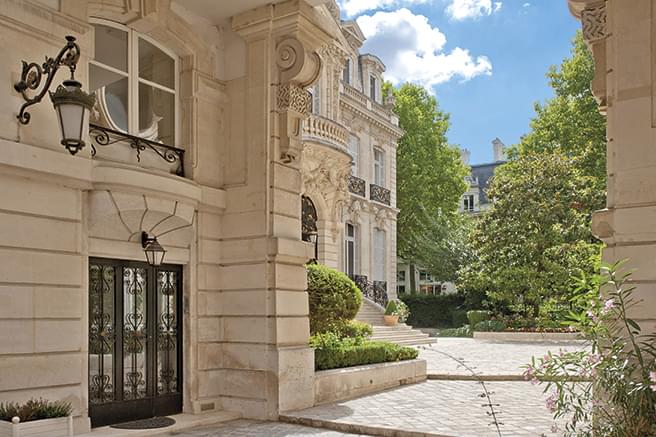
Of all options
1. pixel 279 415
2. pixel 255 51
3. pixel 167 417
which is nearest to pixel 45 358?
pixel 167 417

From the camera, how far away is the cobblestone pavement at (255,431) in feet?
25.1

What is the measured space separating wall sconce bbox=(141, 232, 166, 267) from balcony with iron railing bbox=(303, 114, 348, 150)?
10934mm

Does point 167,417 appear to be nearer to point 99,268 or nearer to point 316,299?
point 99,268

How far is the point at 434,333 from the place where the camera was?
29.3 metres

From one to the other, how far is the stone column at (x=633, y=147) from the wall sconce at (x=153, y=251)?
4893 mm

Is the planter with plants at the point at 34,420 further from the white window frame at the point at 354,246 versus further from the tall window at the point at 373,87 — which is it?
the tall window at the point at 373,87

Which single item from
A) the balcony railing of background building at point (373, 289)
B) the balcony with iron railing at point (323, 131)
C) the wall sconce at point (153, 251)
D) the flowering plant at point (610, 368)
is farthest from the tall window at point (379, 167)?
the flowering plant at point (610, 368)

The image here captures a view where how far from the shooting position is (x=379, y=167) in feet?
93.5

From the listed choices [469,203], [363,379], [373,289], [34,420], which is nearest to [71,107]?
[34,420]

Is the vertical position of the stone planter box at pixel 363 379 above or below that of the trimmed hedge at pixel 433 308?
above

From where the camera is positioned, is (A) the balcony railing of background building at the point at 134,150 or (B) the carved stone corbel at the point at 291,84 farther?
(B) the carved stone corbel at the point at 291,84

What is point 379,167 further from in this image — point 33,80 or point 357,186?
point 33,80

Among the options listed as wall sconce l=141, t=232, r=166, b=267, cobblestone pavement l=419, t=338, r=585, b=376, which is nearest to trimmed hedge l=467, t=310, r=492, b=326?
cobblestone pavement l=419, t=338, r=585, b=376

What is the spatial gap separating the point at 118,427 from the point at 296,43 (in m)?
5.28
